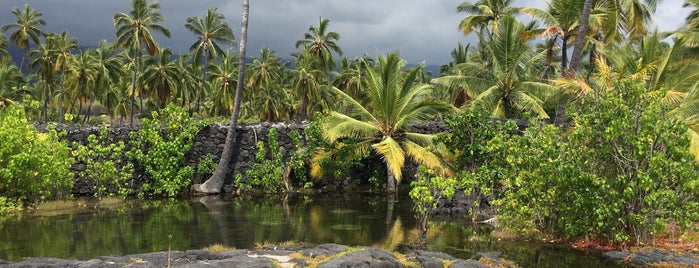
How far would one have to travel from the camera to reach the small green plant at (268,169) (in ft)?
76.5

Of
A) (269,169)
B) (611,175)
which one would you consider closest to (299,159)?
(269,169)

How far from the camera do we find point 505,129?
15758 mm

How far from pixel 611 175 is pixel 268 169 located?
14240 millimetres

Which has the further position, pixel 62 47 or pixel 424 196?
pixel 62 47

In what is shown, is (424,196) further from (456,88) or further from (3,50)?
(3,50)

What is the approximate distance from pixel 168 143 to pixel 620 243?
16809 mm

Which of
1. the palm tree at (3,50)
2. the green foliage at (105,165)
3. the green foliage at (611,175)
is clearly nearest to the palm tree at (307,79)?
the green foliage at (105,165)

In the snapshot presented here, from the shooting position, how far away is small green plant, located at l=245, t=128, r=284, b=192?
76.5 feet

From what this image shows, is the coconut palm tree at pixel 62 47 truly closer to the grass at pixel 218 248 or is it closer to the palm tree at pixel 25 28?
the palm tree at pixel 25 28

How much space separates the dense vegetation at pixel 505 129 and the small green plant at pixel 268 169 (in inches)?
3.3

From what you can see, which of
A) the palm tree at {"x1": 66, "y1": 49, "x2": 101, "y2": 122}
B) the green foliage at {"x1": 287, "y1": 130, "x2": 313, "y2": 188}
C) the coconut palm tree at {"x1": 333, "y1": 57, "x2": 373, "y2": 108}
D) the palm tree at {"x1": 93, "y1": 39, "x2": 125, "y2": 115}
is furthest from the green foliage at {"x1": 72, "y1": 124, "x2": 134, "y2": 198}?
the coconut palm tree at {"x1": 333, "y1": 57, "x2": 373, "y2": 108}

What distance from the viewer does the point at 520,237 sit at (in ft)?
46.1

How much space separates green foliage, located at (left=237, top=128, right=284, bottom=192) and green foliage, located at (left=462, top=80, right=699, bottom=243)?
11767mm

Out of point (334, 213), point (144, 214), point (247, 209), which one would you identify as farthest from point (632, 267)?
point (144, 214)
